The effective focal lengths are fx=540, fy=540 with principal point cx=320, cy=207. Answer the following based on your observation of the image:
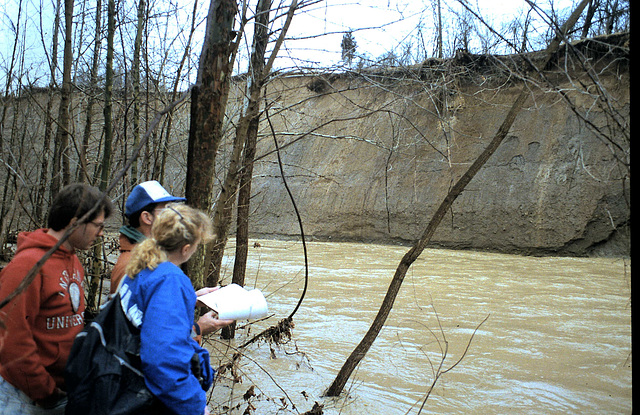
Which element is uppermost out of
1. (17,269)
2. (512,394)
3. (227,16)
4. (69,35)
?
(69,35)

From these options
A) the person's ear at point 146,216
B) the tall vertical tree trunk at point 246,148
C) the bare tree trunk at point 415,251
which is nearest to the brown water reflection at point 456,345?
the bare tree trunk at point 415,251

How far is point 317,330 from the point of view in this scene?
7.04 metres

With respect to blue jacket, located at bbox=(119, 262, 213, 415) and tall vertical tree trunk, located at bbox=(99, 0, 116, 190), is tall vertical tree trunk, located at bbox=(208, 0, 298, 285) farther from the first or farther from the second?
blue jacket, located at bbox=(119, 262, 213, 415)

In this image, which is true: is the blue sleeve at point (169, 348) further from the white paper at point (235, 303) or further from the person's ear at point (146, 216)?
the person's ear at point (146, 216)

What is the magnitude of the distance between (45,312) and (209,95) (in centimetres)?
131

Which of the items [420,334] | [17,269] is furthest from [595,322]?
[17,269]

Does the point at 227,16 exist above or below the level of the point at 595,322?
above

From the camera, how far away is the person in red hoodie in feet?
6.30

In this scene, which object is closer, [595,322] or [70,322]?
[70,322]

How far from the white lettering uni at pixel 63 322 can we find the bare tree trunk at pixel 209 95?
2.84 feet

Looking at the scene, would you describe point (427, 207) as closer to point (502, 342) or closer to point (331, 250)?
point (331, 250)

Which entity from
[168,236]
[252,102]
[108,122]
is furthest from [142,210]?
[108,122]

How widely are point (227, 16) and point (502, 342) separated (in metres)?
5.40

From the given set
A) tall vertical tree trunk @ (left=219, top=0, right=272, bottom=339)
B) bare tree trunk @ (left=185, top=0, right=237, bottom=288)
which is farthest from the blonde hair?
tall vertical tree trunk @ (left=219, top=0, right=272, bottom=339)
